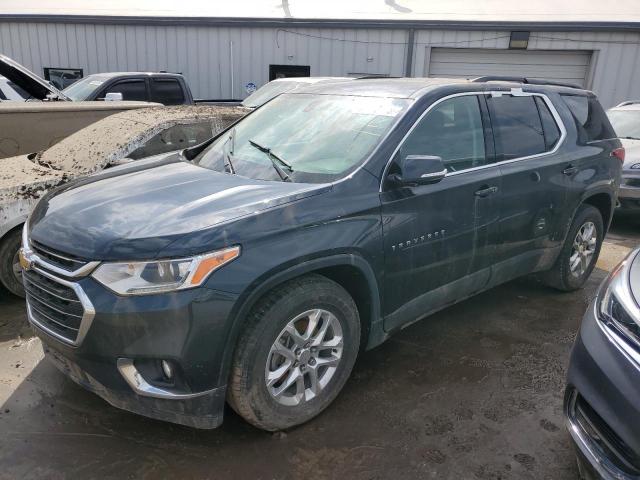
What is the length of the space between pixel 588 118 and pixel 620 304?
2875 mm

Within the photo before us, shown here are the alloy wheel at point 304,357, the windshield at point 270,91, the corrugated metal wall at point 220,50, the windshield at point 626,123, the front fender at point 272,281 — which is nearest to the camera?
the front fender at point 272,281

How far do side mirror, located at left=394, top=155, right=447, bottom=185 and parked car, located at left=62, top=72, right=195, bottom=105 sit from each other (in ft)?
24.1

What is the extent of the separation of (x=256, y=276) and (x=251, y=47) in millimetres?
13362

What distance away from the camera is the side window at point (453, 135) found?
3158 millimetres

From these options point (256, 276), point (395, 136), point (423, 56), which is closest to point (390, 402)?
point (256, 276)

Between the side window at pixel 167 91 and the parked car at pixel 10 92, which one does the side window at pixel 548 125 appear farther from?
the side window at pixel 167 91

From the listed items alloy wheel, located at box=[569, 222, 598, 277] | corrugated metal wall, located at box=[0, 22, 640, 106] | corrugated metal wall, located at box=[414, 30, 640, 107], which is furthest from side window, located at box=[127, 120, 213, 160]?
corrugated metal wall, located at box=[414, 30, 640, 107]

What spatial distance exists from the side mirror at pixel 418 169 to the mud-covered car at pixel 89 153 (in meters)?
2.48

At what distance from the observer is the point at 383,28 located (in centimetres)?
1398

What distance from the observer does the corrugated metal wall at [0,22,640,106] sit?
13.6 m

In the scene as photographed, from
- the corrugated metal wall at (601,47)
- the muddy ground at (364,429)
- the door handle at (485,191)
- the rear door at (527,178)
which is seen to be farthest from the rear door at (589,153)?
the corrugated metal wall at (601,47)

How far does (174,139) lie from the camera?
16.3 feet

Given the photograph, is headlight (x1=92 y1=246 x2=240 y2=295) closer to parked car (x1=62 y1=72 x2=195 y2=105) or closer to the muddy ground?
the muddy ground

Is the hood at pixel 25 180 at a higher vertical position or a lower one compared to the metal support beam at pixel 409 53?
lower
